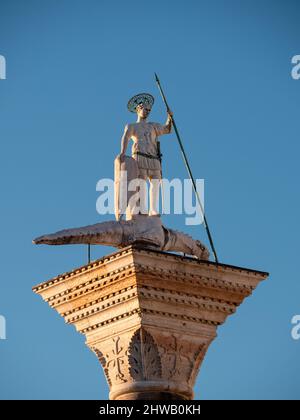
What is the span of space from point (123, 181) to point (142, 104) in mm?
1681

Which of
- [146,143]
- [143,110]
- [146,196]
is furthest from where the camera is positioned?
[143,110]

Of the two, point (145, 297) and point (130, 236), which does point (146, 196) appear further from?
point (145, 297)

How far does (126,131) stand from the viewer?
38219 mm

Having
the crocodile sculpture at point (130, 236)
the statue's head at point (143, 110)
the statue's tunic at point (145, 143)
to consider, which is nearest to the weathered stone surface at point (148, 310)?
the crocodile sculpture at point (130, 236)

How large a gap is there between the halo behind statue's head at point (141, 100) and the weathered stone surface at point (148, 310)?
3.40m

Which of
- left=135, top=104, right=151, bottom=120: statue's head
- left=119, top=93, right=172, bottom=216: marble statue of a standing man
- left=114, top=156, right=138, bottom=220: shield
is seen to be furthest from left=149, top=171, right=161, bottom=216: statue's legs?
left=135, top=104, right=151, bottom=120: statue's head

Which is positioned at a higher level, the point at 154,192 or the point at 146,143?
the point at 146,143

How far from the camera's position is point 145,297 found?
36.4m

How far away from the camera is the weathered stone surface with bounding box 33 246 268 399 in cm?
3631

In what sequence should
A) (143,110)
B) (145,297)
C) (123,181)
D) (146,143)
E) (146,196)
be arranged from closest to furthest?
(145,297) → (123,181) → (146,196) → (146,143) → (143,110)

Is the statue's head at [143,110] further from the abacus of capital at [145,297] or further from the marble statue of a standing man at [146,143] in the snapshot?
the abacus of capital at [145,297]

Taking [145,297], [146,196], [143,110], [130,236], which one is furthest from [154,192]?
[145,297]

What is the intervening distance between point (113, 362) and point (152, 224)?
261cm
